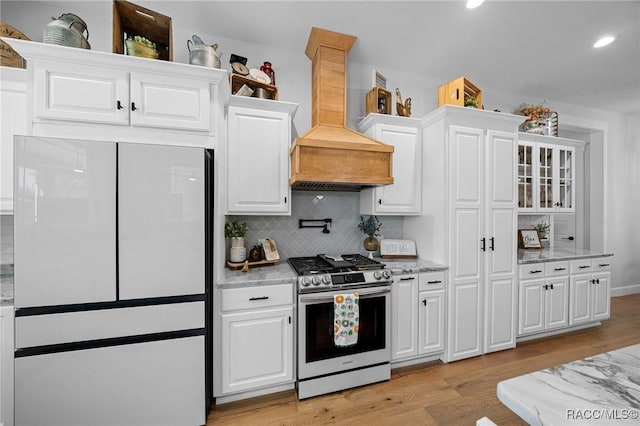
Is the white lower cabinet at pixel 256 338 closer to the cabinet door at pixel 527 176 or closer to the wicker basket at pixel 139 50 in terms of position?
the wicker basket at pixel 139 50

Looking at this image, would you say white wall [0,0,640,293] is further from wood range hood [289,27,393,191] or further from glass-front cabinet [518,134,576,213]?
glass-front cabinet [518,134,576,213]

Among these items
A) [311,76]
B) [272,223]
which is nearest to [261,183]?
[272,223]

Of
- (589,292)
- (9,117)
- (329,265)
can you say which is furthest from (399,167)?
(9,117)

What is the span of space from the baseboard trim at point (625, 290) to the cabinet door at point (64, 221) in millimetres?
6740

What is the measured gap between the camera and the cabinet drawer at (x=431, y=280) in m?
2.37

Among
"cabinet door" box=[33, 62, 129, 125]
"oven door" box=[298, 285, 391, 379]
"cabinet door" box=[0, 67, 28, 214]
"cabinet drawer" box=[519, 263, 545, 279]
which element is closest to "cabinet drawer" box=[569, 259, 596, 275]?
"cabinet drawer" box=[519, 263, 545, 279]

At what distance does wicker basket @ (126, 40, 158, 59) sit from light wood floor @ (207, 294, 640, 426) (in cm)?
253

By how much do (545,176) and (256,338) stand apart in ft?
13.1

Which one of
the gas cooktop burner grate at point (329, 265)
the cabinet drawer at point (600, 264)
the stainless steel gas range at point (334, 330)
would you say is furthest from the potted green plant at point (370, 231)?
the cabinet drawer at point (600, 264)

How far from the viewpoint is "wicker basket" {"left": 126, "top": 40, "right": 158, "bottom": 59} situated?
1709 millimetres

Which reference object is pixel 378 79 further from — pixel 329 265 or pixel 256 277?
pixel 256 277

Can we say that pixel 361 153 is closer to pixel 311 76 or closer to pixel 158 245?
pixel 311 76

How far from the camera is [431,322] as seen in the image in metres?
2.40

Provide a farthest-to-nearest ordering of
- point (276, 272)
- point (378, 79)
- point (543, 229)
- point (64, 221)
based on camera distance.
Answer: point (543, 229), point (378, 79), point (276, 272), point (64, 221)
